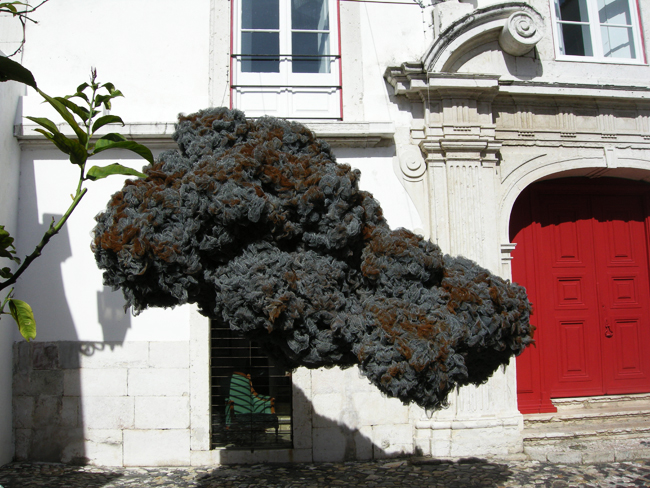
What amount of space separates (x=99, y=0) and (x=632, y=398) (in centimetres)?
743

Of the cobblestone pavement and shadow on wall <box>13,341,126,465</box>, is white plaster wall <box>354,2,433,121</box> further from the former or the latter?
shadow on wall <box>13,341,126,465</box>

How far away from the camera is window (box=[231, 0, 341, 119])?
5457mm

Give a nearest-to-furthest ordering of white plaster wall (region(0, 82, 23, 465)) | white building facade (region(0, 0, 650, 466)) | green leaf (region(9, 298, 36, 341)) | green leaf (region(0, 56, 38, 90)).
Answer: green leaf (region(0, 56, 38, 90)) → green leaf (region(9, 298, 36, 341)) → white plaster wall (region(0, 82, 23, 465)) → white building facade (region(0, 0, 650, 466))

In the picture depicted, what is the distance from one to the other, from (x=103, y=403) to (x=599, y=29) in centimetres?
680

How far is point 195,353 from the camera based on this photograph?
4922 millimetres

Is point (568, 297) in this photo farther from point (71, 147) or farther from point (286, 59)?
point (71, 147)

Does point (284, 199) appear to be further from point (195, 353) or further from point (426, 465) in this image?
point (426, 465)

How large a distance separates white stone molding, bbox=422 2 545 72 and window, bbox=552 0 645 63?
2.14 ft

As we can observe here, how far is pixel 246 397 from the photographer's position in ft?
16.6

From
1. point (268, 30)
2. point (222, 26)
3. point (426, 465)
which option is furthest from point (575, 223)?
point (222, 26)

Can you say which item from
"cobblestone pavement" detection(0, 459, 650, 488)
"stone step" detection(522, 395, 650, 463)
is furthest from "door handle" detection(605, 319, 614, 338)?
"cobblestone pavement" detection(0, 459, 650, 488)

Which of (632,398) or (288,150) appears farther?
(632,398)

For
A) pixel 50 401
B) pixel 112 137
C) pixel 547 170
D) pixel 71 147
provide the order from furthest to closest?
pixel 547 170 < pixel 50 401 < pixel 112 137 < pixel 71 147

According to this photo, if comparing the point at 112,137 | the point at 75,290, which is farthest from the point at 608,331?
the point at 75,290
